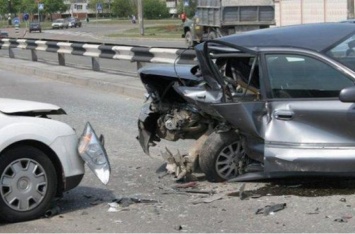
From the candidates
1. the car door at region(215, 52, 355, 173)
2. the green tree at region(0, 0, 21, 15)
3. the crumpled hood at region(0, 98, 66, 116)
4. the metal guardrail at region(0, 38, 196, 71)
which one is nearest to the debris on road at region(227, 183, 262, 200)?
the car door at region(215, 52, 355, 173)

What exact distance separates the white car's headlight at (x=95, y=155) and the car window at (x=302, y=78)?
5.67 ft

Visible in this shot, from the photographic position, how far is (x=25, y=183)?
556 centimetres

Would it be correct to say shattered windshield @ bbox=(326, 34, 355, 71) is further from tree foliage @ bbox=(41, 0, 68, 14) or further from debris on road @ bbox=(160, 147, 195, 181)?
tree foliage @ bbox=(41, 0, 68, 14)

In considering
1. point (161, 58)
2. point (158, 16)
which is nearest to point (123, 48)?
point (161, 58)

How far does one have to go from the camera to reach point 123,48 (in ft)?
55.4

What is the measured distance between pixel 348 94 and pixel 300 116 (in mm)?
511

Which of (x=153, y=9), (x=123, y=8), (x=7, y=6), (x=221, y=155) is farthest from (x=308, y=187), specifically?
(x=123, y=8)

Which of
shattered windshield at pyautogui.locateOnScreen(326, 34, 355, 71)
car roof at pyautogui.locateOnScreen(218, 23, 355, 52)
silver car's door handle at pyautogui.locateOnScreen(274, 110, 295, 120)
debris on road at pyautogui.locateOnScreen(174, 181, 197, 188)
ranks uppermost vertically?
car roof at pyautogui.locateOnScreen(218, 23, 355, 52)

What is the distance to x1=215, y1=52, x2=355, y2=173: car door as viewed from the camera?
5773 millimetres

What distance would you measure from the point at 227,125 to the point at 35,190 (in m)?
2.07

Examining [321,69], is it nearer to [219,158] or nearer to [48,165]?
[219,158]

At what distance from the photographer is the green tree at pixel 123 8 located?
145 meters

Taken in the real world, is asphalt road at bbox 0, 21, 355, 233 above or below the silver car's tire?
below

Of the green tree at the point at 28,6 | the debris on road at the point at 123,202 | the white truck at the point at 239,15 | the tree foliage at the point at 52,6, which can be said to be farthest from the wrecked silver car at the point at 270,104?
the tree foliage at the point at 52,6
